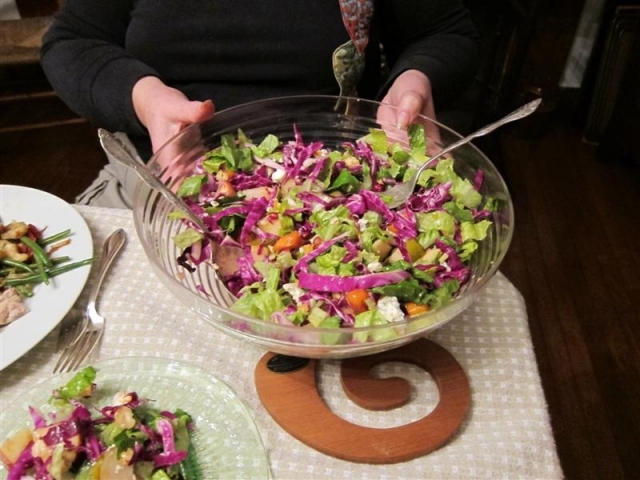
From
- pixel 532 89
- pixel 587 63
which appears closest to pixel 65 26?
pixel 532 89

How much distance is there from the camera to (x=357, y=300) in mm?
729

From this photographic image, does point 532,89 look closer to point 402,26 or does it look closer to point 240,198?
point 402,26

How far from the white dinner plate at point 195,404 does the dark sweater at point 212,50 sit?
0.56 metres

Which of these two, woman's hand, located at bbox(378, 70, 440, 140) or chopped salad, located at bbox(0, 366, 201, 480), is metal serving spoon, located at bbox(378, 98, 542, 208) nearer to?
woman's hand, located at bbox(378, 70, 440, 140)

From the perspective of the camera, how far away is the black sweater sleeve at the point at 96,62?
1.14 meters

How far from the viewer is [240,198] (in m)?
0.87

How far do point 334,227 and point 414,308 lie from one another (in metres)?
0.16

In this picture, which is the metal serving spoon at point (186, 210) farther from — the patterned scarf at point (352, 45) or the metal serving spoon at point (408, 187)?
the patterned scarf at point (352, 45)

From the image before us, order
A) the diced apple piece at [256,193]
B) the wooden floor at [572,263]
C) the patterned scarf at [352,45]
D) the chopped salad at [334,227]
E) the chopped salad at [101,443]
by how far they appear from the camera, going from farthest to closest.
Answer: the wooden floor at [572,263] < the patterned scarf at [352,45] < the diced apple piece at [256,193] < the chopped salad at [334,227] < the chopped salad at [101,443]

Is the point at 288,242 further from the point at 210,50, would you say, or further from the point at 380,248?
the point at 210,50

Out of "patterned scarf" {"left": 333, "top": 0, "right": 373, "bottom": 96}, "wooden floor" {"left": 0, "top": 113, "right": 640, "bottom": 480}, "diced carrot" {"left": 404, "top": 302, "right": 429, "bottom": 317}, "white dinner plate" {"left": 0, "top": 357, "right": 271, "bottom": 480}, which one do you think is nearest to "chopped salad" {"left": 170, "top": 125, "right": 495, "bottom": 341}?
"diced carrot" {"left": 404, "top": 302, "right": 429, "bottom": 317}

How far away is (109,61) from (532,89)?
2212 mm

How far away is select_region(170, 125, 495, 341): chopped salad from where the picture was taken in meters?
0.73

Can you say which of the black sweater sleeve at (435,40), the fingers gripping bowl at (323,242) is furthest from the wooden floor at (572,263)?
the fingers gripping bowl at (323,242)
